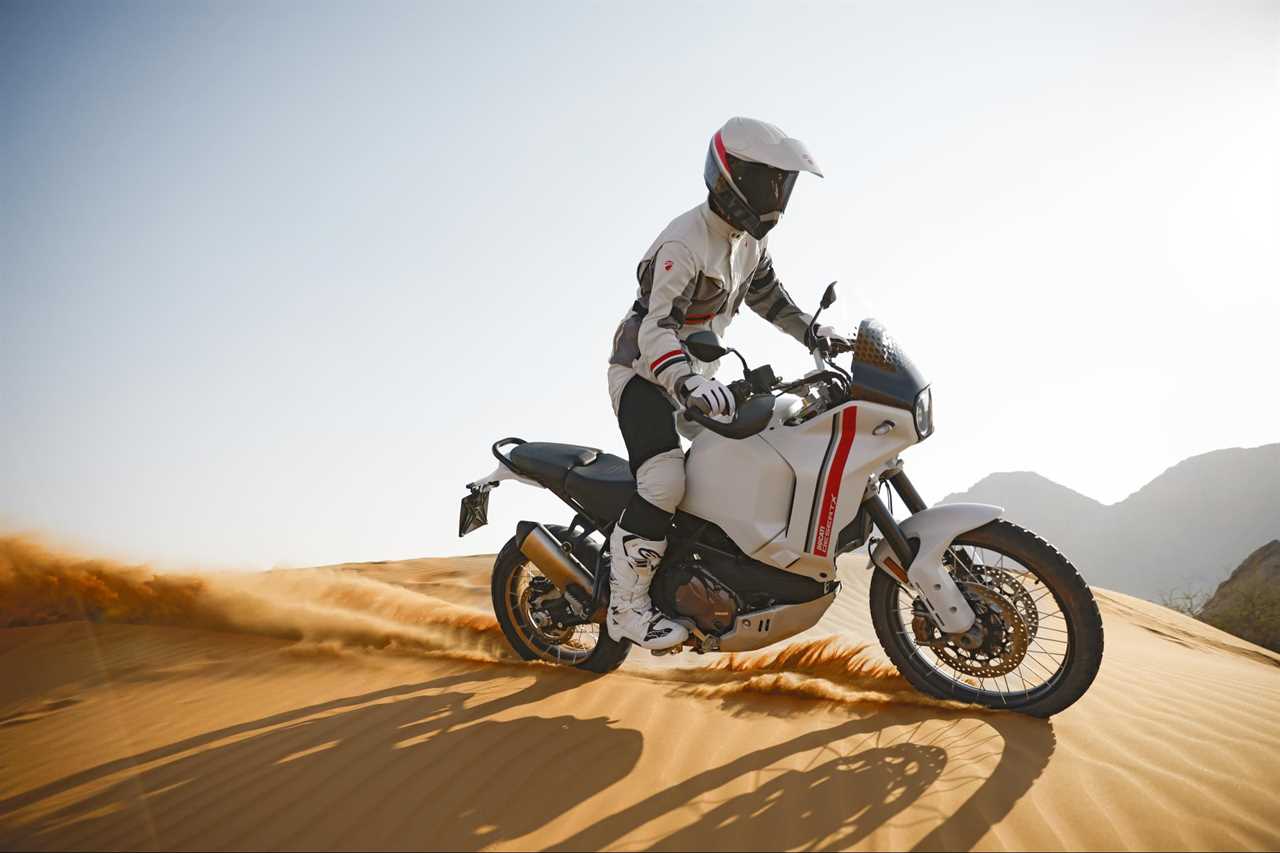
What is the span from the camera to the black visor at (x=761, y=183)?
12.6ft

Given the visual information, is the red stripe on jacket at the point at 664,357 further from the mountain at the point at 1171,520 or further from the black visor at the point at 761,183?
the mountain at the point at 1171,520

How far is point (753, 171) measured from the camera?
3834 millimetres

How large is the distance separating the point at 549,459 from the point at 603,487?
476 millimetres

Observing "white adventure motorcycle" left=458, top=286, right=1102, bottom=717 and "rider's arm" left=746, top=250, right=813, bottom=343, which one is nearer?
"white adventure motorcycle" left=458, top=286, right=1102, bottom=717

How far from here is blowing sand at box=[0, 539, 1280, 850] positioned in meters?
2.81

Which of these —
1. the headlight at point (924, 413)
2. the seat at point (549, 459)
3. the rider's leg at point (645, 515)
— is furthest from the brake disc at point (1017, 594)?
the seat at point (549, 459)

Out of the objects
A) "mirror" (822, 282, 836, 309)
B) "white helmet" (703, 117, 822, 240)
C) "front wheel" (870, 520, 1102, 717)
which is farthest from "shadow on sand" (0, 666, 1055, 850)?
Result: "white helmet" (703, 117, 822, 240)

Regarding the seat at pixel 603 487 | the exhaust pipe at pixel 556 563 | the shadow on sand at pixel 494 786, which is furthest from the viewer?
the exhaust pipe at pixel 556 563

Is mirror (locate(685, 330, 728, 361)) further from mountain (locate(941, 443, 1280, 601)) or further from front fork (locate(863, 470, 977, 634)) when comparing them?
mountain (locate(941, 443, 1280, 601))

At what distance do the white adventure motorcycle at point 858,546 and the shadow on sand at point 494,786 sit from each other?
0.35m

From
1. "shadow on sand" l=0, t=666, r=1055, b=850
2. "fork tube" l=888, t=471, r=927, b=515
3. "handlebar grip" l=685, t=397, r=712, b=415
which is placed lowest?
"shadow on sand" l=0, t=666, r=1055, b=850

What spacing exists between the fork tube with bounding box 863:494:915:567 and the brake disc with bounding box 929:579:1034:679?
291mm

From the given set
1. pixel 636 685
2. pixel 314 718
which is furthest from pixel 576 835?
pixel 314 718

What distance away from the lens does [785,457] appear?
372cm
